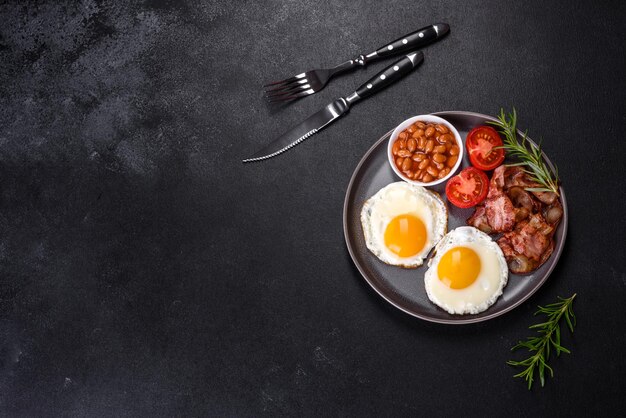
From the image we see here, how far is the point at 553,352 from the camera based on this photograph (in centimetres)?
342

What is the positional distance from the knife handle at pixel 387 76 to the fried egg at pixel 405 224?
1.99 feet

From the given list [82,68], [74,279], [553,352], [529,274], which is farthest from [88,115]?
[553,352]

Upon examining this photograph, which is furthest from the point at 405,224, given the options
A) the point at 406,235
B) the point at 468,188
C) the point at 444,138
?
the point at 444,138

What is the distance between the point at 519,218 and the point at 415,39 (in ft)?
4.06

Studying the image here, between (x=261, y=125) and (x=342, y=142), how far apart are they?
0.52 meters

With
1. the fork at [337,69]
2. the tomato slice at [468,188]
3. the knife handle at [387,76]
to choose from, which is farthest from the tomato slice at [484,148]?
the fork at [337,69]

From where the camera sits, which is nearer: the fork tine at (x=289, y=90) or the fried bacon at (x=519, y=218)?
the fried bacon at (x=519, y=218)

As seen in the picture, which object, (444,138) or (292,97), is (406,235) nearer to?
(444,138)

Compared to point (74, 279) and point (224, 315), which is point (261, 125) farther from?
point (74, 279)

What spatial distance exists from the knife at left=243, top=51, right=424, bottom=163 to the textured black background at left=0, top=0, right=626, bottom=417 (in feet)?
0.26

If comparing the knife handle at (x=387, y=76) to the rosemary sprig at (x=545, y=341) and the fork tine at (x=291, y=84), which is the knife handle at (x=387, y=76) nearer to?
the fork tine at (x=291, y=84)

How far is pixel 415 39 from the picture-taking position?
3.69 m

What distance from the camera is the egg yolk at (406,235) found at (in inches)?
133

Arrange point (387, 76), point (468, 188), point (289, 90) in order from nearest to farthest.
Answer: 1. point (468, 188)
2. point (387, 76)
3. point (289, 90)
